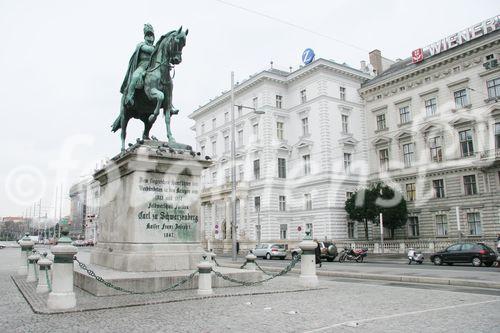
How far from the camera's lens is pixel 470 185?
1671 inches

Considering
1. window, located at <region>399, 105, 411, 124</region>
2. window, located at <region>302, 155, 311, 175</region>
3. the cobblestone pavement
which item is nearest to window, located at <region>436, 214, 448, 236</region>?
window, located at <region>399, 105, 411, 124</region>

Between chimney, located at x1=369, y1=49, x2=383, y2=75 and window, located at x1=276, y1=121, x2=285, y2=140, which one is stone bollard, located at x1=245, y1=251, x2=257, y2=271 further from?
chimney, located at x1=369, y1=49, x2=383, y2=75

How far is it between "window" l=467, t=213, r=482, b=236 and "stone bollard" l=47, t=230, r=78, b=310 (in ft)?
133

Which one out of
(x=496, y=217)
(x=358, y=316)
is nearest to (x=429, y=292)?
(x=358, y=316)

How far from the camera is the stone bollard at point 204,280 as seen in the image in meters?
10.5

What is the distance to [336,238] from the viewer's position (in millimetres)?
50156

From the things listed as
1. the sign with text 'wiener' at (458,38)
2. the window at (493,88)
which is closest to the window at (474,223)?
the window at (493,88)

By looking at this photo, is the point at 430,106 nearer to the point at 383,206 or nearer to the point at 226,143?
the point at 383,206

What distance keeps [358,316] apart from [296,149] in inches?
1920

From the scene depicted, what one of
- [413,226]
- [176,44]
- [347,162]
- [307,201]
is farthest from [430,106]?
[176,44]

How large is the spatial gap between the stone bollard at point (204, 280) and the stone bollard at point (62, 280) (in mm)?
2926

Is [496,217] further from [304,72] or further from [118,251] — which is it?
[118,251]

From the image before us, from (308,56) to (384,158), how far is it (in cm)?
1646

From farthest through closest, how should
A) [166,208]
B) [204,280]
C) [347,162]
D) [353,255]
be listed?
1. [347,162]
2. [353,255]
3. [166,208]
4. [204,280]
